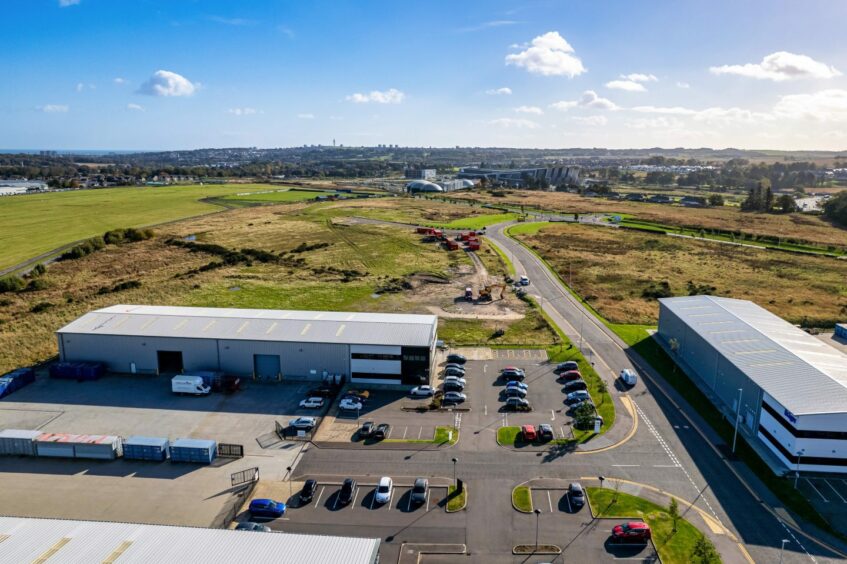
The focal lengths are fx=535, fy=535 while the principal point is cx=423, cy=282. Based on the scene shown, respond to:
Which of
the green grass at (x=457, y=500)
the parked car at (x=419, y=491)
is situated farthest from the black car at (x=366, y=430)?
the green grass at (x=457, y=500)

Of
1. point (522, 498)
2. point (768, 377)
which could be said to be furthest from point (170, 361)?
point (768, 377)

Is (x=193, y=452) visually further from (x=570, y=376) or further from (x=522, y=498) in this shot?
(x=570, y=376)

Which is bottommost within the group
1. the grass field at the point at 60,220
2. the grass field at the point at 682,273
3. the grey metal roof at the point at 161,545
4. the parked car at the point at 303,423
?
the parked car at the point at 303,423

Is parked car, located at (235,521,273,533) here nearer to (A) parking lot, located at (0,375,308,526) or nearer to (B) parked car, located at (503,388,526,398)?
(A) parking lot, located at (0,375,308,526)

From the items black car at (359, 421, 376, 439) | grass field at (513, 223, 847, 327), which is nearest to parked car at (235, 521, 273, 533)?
black car at (359, 421, 376, 439)

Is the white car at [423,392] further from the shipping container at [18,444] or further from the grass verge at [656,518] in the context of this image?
the shipping container at [18,444]

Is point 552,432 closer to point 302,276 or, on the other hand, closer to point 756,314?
point 756,314

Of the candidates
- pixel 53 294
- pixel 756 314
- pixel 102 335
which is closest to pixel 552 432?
pixel 756 314
